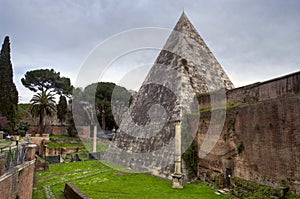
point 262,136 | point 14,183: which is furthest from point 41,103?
point 262,136

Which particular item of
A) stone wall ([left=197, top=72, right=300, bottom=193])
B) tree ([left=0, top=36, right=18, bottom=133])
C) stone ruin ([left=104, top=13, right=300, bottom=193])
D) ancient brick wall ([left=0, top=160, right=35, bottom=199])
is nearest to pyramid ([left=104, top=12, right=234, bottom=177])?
stone ruin ([left=104, top=13, right=300, bottom=193])

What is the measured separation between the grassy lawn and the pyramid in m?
1.36

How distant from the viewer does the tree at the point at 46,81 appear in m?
34.8

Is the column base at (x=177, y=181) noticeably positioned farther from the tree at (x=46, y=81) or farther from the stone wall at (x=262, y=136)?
the tree at (x=46, y=81)

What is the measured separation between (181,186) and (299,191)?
13.5 feet

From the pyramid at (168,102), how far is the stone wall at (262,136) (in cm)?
188

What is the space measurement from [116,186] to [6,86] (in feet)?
62.2

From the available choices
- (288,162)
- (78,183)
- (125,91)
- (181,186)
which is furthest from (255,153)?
(125,91)

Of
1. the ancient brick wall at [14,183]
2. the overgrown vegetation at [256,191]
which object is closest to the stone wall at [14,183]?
the ancient brick wall at [14,183]

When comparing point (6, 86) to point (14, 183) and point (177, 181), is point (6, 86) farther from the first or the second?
point (14, 183)

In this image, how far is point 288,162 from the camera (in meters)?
6.48

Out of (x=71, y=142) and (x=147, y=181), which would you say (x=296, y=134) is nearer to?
(x=147, y=181)

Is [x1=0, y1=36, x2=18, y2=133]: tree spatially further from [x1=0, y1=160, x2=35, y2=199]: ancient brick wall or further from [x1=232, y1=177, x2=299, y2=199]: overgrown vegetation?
[x1=232, y1=177, x2=299, y2=199]: overgrown vegetation

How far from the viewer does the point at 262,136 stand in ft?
24.2
